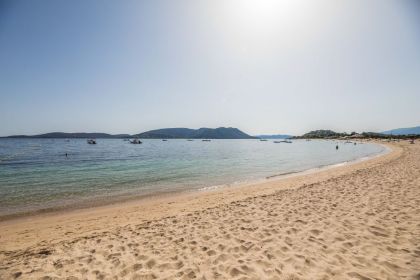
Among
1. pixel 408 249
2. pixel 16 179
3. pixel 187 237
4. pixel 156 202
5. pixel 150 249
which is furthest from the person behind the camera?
pixel 16 179

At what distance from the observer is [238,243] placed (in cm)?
613

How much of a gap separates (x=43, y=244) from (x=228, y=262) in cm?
622

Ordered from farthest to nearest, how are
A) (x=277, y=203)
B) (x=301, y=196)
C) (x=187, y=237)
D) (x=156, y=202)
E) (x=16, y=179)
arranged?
(x=16, y=179) < (x=156, y=202) < (x=301, y=196) < (x=277, y=203) < (x=187, y=237)

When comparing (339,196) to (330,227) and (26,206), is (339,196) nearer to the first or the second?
(330,227)

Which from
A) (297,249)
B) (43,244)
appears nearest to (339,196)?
(297,249)

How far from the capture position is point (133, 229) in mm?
7898

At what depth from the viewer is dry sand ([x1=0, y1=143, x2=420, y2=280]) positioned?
4.86m

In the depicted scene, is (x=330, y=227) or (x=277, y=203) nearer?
(x=330, y=227)

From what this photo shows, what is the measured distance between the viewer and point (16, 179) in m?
19.9

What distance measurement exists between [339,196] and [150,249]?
9245 mm

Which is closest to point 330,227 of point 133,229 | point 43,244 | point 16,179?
point 133,229

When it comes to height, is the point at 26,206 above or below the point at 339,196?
below

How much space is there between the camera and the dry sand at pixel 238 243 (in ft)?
15.9

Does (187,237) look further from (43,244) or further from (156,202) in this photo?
(156,202)
